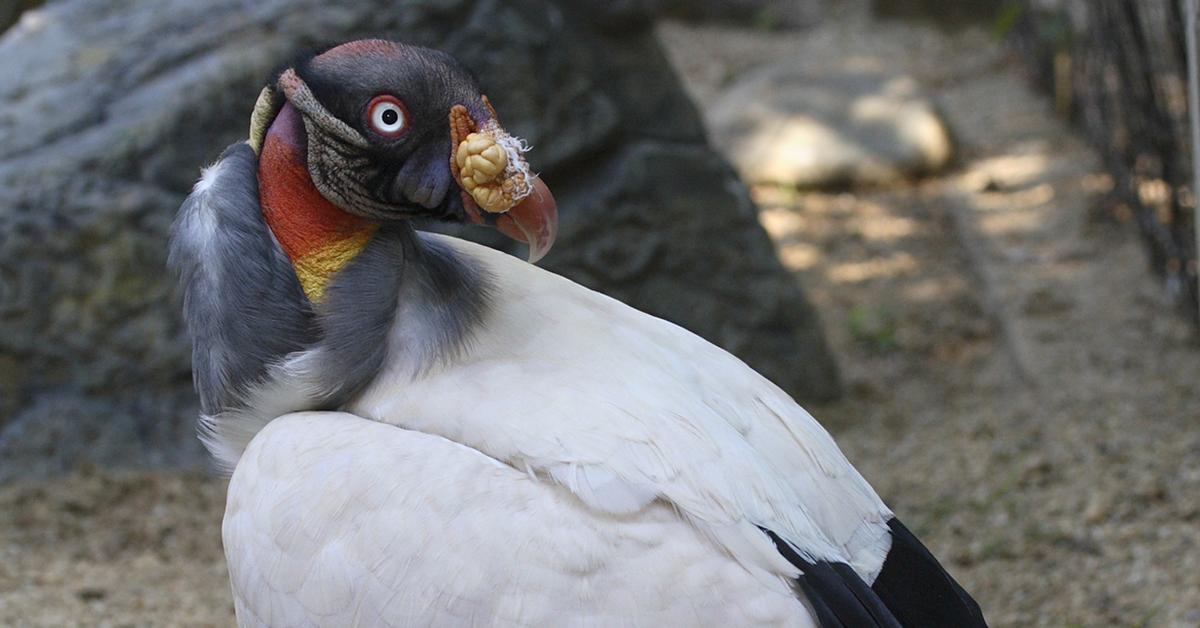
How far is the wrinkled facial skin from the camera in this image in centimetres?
200

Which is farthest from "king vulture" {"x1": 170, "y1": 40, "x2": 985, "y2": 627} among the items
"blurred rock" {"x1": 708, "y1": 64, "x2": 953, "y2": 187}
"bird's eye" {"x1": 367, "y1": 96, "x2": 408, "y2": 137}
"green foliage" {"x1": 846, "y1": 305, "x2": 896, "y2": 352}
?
"blurred rock" {"x1": 708, "y1": 64, "x2": 953, "y2": 187}

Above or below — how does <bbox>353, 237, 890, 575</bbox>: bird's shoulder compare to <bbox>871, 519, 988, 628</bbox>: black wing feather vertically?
above

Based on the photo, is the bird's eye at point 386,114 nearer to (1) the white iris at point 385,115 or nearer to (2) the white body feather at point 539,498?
(1) the white iris at point 385,115

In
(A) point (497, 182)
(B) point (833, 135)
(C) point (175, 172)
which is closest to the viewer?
(A) point (497, 182)

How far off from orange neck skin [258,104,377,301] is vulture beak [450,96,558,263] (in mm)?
250

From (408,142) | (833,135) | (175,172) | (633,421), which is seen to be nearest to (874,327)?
(833,135)

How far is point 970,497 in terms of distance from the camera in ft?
13.0

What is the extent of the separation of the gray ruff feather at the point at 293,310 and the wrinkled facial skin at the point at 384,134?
0.16 metres

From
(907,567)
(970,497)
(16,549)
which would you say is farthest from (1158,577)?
(16,549)

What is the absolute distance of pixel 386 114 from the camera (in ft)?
6.58

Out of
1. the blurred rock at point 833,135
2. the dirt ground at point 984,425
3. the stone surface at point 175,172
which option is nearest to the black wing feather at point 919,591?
the dirt ground at point 984,425

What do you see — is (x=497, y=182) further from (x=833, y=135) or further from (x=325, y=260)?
(x=833, y=135)

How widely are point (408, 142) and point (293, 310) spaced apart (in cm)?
37

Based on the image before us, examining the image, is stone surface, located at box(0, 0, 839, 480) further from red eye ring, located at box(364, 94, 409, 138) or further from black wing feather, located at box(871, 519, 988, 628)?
black wing feather, located at box(871, 519, 988, 628)
